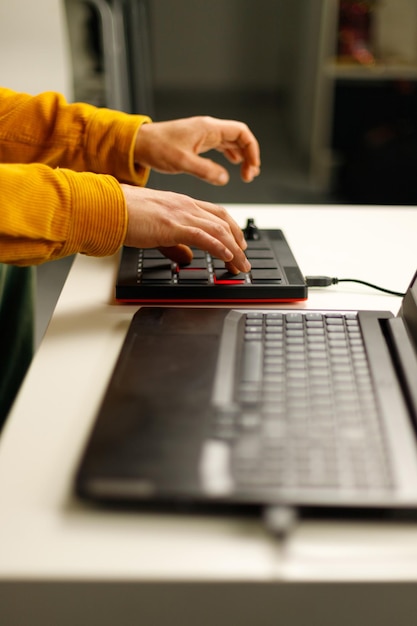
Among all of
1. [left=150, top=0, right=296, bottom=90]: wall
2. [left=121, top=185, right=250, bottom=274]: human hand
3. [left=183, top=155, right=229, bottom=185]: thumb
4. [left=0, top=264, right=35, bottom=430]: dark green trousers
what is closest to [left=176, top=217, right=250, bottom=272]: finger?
[left=121, top=185, right=250, bottom=274]: human hand

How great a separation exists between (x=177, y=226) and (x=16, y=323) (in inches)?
17.8

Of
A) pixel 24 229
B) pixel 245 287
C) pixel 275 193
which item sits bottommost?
pixel 275 193

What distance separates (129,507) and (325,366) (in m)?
0.21

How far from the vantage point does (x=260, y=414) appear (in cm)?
49

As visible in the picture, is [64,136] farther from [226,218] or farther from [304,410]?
[304,410]

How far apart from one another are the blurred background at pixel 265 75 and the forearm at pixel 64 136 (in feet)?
2.91

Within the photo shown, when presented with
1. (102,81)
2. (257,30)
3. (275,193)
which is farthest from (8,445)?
(257,30)

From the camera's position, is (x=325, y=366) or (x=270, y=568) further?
(x=325, y=366)

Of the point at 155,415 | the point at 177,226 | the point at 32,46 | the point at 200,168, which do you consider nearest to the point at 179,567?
the point at 155,415

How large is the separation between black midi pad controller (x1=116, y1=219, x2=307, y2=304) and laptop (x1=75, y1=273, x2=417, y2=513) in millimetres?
61

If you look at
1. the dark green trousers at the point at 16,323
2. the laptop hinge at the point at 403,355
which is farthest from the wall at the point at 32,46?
the laptop hinge at the point at 403,355

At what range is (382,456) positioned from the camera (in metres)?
0.44

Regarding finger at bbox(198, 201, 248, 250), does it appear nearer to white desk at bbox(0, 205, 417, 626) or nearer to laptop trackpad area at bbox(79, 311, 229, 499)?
laptop trackpad area at bbox(79, 311, 229, 499)

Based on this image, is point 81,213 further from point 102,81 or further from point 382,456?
point 102,81
